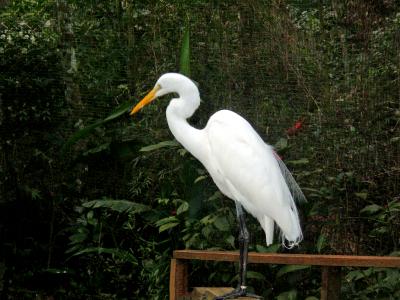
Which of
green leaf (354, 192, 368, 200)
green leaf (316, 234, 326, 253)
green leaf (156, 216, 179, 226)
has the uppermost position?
green leaf (354, 192, 368, 200)

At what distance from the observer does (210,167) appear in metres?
4.57

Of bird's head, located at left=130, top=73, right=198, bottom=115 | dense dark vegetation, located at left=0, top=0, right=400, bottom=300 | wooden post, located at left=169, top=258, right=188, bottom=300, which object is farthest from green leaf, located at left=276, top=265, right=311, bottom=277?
bird's head, located at left=130, top=73, right=198, bottom=115

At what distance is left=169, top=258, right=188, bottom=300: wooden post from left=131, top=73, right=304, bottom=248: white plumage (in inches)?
16.8

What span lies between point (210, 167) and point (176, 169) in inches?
48.2

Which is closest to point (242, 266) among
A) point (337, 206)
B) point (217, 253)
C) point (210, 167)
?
point (217, 253)

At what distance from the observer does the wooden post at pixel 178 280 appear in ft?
14.7

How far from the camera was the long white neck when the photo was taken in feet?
14.9

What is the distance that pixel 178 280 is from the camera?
14.7 ft

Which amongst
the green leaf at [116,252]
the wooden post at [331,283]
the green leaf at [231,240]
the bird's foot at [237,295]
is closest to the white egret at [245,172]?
the bird's foot at [237,295]

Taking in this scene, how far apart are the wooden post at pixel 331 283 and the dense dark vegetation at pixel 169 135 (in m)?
0.85

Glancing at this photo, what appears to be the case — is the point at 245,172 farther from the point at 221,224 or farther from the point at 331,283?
the point at 221,224

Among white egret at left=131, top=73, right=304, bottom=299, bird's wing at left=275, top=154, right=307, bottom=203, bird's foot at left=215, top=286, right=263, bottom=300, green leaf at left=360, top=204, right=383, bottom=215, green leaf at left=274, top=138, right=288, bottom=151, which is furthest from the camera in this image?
green leaf at left=274, top=138, right=288, bottom=151

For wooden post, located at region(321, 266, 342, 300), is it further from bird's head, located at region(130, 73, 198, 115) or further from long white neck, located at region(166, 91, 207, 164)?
bird's head, located at region(130, 73, 198, 115)

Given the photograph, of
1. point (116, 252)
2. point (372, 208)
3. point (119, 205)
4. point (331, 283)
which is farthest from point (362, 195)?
point (116, 252)
